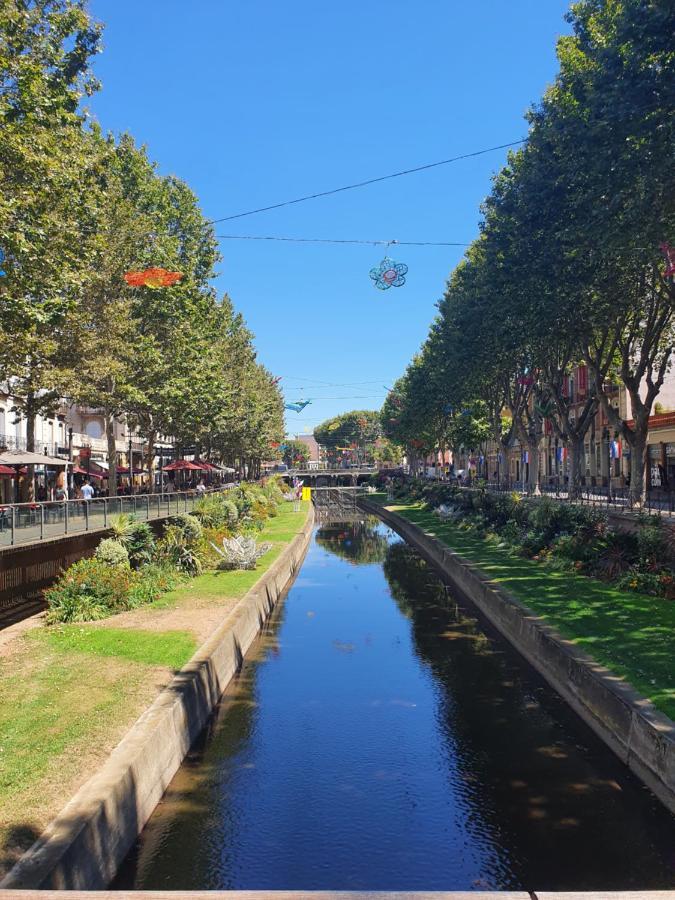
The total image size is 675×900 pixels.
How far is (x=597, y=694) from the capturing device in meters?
11.4

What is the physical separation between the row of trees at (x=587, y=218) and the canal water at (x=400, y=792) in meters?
11.1

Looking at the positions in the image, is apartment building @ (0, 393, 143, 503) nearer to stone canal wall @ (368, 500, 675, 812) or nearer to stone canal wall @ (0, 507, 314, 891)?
stone canal wall @ (0, 507, 314, 891)

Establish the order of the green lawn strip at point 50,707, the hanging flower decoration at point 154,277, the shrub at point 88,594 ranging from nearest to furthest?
the green lawn strip at point 50,707 → the shrub at point 88,594 → the hanging flower decoration at point 154,277

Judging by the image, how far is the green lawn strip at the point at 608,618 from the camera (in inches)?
438

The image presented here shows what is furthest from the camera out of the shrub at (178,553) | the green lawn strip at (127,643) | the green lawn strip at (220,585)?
the shrub at (178,553)

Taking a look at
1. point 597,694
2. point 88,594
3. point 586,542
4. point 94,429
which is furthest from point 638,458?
point 94,429

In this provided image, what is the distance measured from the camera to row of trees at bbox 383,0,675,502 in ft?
49.1

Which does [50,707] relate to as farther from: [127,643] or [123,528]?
[123,528]

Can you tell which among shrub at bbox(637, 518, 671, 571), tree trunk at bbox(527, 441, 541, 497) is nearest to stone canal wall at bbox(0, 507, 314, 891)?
shrub at bbox(637, 518, 671, 571)

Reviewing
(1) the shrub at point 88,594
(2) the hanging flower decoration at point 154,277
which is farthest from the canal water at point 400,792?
(2) the hanging flower decoration at point 154,277

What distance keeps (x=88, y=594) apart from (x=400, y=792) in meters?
10.0

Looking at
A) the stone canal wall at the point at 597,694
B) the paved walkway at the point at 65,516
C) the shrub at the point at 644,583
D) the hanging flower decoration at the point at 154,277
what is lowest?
the stone canal wall at the point at 597,694

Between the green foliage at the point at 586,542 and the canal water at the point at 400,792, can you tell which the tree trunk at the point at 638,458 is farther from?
the canal water at the point at 400,792

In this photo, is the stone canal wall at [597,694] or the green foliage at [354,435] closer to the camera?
the stone canal wall at [597,694]
